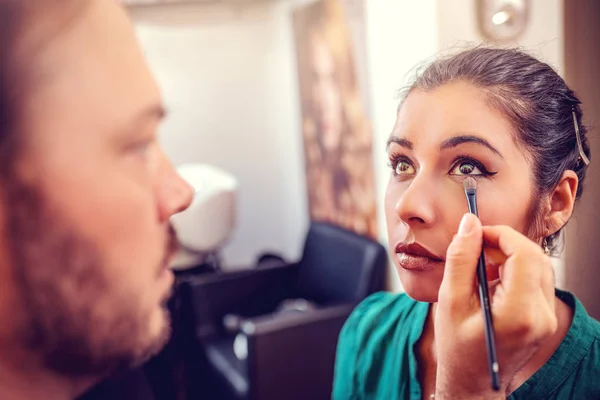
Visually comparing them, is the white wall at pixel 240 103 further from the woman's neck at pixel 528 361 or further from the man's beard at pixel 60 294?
the man's beard at pixel 60 294

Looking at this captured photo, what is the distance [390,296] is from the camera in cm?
93

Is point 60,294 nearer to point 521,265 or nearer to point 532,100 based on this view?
point 521,265

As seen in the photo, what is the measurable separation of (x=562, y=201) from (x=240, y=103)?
2495 mm

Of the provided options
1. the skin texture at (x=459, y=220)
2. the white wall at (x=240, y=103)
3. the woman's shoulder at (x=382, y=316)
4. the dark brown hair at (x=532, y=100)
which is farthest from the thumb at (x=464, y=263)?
the white wall at (x=240, y=103)

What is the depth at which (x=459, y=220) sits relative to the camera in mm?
601

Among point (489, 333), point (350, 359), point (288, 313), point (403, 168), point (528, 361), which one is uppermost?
point (403, 168)

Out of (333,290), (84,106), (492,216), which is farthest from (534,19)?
(333,290)

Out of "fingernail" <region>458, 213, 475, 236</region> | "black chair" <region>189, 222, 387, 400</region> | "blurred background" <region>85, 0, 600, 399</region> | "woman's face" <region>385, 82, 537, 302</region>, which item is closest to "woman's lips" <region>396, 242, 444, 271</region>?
"woman's face" <region>385, 82, 537, 302</region>

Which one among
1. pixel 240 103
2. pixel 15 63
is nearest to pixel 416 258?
pixel 15 63

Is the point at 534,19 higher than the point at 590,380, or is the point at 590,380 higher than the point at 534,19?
the point at 534,19

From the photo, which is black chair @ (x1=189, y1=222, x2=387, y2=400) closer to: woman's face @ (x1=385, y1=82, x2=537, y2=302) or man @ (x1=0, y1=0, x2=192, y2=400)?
woman's face @ (x1=385, y1=82, x2=537, y2=302)

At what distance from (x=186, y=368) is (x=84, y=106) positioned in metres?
2.08

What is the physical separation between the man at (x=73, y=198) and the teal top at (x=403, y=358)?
1.49ft

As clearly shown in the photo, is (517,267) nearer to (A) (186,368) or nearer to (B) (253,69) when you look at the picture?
(A) (186,368)
